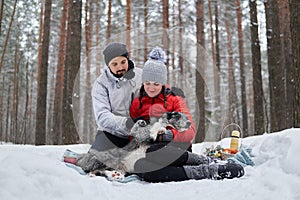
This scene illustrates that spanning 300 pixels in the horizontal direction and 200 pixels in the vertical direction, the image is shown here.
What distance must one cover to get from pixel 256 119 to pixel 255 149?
177 inches

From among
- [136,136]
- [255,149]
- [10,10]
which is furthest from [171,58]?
[10,10]

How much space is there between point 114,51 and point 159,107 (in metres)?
0.68

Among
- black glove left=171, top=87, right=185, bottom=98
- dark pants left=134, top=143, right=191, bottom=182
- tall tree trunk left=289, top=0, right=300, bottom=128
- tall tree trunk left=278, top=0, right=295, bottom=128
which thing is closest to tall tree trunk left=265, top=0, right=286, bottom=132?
tall tree trunk left=278, top=0, right=295, bottom=128

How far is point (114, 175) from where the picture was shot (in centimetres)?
263

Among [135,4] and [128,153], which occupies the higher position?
[135,4]

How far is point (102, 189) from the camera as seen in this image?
2.14 meters

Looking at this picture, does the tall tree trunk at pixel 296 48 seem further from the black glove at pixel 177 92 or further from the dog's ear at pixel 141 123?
the dog's ear at pixel 141 123

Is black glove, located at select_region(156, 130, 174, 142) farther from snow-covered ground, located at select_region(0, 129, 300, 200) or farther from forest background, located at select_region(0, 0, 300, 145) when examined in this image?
forest background, located at select_region(0, 0, 300, 145)

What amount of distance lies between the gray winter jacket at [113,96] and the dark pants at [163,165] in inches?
16.0

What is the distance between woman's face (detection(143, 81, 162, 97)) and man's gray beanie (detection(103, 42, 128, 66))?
1.28 ft

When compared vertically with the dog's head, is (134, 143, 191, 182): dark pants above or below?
below

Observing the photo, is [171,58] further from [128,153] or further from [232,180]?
[232,180]

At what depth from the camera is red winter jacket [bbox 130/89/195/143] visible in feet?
9.64

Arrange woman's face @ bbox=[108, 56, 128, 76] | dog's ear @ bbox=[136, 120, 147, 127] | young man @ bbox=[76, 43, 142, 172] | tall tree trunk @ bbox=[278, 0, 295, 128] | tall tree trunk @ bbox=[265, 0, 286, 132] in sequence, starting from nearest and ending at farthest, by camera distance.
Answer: dog's ear @ bbox=[136, 120, 147, 127] < young man @ bbox=[76, 43, 142, 172] < woman's face @ bbox=[108, 56, 128, 76] < tall tree trunk @ bbox=[265, 0, 286, 132] < tall tree trunk @ bbox=[278, 0, 295, 128]
